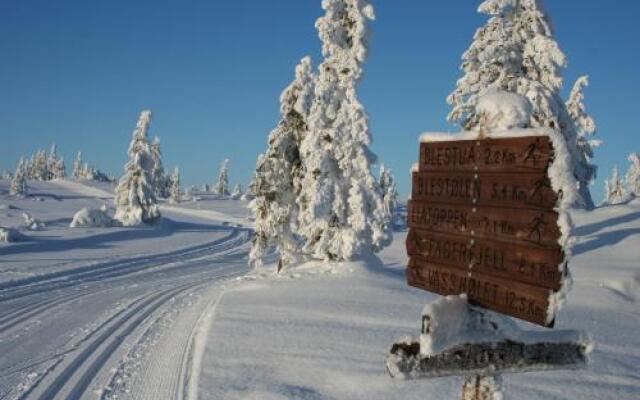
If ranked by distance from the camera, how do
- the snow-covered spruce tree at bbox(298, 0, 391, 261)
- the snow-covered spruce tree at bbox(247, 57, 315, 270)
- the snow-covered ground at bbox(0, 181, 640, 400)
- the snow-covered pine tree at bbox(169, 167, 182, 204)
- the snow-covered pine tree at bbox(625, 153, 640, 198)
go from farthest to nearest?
the snow-covered pine tree at bbox(169, 167, 182, 204)
the snow-covered pine tree at bbox(625, 153, 640, 198)
the snow-covered spruce tree at bbox(247, 57, 315, 270)
the snow-covered spruce tree at bbox(298, 0, 391, 261)
the snow-covered ground at bbox(0, 181, 640, 400)

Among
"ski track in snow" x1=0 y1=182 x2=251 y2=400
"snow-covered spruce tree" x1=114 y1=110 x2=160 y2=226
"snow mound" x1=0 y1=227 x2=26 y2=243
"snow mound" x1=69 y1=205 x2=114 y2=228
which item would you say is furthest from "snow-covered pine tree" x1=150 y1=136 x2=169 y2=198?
"ski track in snow" x1=0 y1=182 x2=251 y2=400

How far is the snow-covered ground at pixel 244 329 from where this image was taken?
786cm

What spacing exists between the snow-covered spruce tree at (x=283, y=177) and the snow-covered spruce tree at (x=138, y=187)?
1233 inches

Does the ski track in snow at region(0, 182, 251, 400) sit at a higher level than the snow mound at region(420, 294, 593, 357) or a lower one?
lower

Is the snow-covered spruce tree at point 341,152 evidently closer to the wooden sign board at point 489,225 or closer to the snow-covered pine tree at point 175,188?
the wooden sign board at point 489,225

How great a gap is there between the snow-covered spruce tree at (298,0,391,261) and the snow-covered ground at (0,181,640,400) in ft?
4.37

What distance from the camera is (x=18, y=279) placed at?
65.1ft

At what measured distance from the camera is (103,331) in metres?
12.6

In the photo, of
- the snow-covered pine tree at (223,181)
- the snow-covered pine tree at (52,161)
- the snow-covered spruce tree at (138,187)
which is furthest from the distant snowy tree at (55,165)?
the snow-covered spruce tree at (138,187)

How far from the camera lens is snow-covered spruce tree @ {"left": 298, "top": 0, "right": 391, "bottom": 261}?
21.4 meters

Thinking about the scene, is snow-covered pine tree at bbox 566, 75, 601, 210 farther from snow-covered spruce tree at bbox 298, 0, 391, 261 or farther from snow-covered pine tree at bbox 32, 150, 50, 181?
snow-covered pine tree at bbox 32, 150, 50, 181

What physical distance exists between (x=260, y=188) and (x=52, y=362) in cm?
1414

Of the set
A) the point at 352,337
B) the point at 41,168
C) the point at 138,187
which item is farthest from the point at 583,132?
the point at 41,168

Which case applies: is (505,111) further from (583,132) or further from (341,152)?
(583,132)
